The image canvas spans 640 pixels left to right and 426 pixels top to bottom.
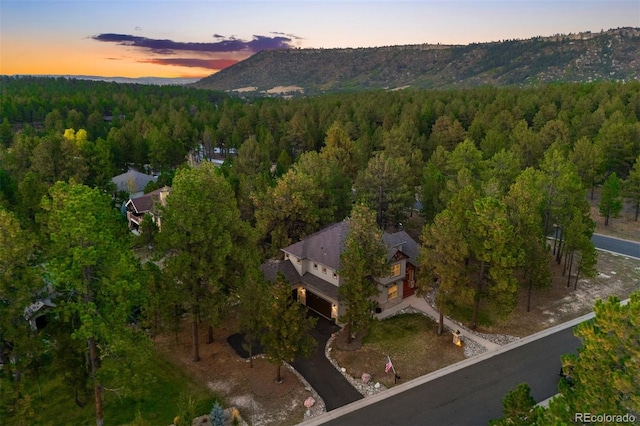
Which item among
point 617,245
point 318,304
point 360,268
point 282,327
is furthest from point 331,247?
point 617,245

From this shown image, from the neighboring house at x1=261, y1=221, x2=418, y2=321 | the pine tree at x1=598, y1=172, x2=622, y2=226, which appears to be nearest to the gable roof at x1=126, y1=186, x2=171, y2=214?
the neighboring house at x1=261, y1=221, x2=418, y2=321

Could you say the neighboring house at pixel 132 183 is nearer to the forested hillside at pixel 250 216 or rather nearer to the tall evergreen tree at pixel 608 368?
the forested hillside at pixel 250 216

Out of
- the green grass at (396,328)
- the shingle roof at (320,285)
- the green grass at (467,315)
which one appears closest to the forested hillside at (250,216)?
the green grass at (467,315)

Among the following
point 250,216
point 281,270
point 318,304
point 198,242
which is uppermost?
point 198,242

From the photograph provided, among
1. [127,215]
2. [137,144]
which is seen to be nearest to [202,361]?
[127,215]

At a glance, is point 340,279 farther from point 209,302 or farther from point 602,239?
point 602,239

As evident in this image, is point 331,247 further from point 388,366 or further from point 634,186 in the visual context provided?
point 634,186
